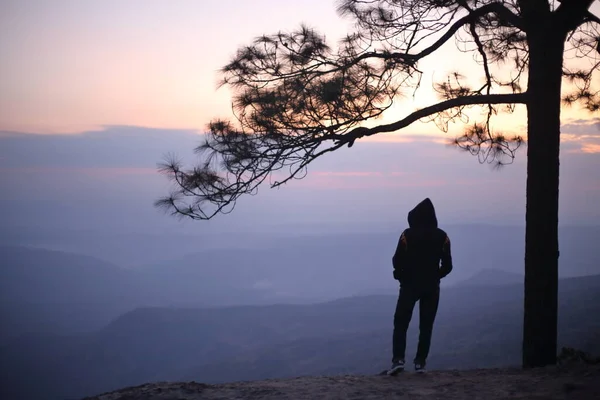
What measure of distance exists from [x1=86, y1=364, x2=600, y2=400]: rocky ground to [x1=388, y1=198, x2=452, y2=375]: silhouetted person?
1.42 ft

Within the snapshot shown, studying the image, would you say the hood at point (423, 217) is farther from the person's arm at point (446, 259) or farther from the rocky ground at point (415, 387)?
the rocky ground at point (415, 387)

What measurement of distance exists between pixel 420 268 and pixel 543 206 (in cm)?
168

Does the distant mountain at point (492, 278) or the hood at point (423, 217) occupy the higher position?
the hood at point (423, 217)

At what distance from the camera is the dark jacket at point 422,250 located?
546 centimetres

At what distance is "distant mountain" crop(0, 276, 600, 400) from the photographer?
4306cm

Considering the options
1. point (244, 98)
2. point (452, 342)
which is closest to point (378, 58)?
point (244, 98)

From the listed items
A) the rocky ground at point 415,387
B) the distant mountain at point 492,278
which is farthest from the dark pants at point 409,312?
the distant mountain at point 492,278

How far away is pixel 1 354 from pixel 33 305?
82.3m

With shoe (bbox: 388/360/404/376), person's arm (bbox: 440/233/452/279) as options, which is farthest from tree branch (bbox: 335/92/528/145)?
shoe (bbox: 388/360/404/376)

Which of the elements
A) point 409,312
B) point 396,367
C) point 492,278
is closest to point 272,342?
point 492,278

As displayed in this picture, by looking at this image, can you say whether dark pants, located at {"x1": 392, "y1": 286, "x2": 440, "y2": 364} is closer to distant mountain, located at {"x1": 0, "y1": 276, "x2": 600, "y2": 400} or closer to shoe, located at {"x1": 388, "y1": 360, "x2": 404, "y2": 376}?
shoe, located at {"x1": 388, "y1": 360, "x2": 404, "y2": 376}

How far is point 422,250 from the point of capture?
5.46 meters

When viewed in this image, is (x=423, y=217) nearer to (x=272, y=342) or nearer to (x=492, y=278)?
(x=272, y=342)

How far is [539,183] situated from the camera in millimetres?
5973
